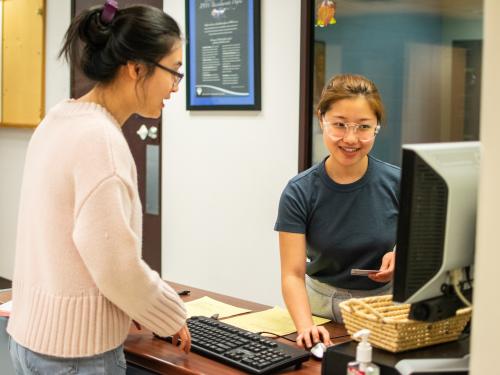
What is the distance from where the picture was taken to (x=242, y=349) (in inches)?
68.1

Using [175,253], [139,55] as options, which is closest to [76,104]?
[139,55]

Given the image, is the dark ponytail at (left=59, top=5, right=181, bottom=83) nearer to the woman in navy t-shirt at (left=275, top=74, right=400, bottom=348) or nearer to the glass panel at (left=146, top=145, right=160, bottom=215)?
the woman in navy t-shirt at (left=275, top=74, right=400, bottom=348)

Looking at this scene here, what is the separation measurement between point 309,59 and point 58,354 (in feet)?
7.47

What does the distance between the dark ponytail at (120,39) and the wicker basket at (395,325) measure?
725 millimetres

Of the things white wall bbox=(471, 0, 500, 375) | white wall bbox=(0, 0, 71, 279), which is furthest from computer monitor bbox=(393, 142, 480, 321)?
white wall bbox=(0, 0, 71, 279)

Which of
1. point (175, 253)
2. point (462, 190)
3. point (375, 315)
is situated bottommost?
point (175, 253)

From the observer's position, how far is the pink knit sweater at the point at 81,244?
1446 mm

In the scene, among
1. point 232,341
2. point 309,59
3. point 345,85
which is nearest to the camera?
point 232,341

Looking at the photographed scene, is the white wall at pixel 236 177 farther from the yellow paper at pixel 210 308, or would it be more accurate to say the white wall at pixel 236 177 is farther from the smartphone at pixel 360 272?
the smartphone at pixel 360 272

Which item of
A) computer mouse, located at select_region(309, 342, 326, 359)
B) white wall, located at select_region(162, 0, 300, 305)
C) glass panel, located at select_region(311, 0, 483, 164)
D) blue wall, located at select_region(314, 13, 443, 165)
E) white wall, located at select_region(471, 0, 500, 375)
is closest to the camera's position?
white wall, located at select_region(471, 0, 500, 375)

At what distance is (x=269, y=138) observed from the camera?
12.1 ft

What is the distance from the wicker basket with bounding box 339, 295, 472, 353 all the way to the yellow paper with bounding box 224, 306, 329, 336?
1.19 feet

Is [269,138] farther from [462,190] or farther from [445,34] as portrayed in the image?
[462,190]

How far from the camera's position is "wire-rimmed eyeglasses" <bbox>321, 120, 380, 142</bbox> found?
6.48 ft
